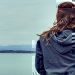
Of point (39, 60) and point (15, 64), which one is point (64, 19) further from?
point (15, 64)

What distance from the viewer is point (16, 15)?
2.78 m

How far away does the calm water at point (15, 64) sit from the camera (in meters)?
2.59

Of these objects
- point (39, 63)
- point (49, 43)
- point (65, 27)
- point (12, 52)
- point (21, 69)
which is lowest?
point (21, 69)

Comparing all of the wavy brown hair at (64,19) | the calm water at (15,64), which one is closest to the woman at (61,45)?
the wavy brown hair at (64,19)

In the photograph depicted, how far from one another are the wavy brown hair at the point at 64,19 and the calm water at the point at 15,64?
93 centimetres

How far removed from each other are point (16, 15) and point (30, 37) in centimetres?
29

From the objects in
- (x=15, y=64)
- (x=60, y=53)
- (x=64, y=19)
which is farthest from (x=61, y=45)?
(x=15, y=64)

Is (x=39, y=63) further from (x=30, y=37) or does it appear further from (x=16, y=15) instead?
(x=16, y=15)

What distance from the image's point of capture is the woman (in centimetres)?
155

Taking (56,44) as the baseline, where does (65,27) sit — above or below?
above

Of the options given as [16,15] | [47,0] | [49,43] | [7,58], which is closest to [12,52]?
[7,58]

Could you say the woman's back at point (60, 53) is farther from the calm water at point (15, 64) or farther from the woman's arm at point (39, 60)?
the calm water at point (15, 64)

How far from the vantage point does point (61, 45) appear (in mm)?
1580

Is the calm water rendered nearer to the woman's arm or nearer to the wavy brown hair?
the woman's arm
